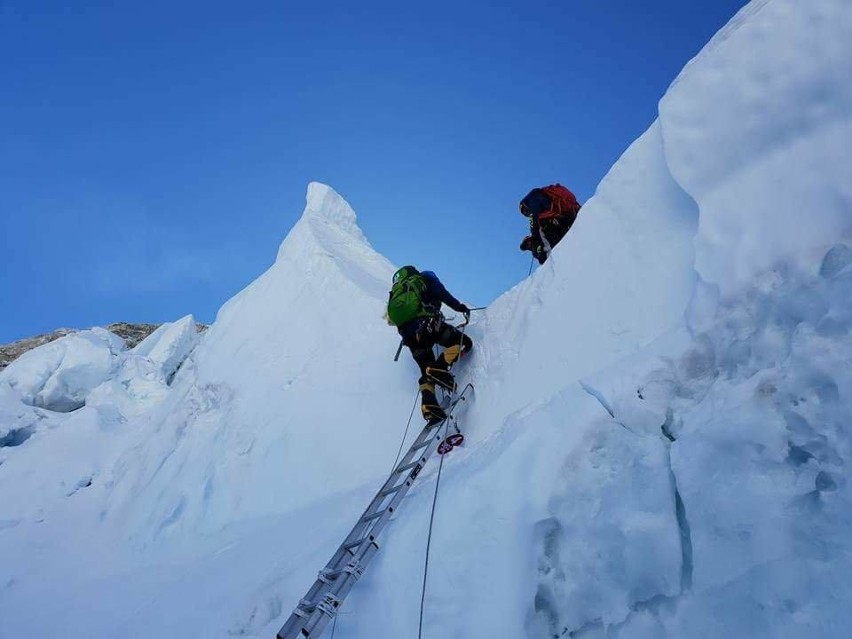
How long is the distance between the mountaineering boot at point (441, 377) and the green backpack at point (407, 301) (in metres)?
0.59

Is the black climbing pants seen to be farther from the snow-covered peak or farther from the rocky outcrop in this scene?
the rocky outcrop

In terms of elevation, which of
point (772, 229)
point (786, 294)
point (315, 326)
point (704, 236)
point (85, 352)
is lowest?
point (786, 294)

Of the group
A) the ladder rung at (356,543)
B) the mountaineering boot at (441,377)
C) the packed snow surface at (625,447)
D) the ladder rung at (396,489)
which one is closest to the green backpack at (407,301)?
the mountaineering boot at (441,377)

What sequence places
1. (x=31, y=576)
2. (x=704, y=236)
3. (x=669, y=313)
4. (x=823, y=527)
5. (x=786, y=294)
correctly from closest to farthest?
1. (x=823, y=527)
2. (x=786, y=294)
3. (x=704, y=236)
4. (x=669, y=313)
5. (x=31, y=576)

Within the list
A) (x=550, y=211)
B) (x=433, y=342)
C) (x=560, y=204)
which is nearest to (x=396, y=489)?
(x=433, y=342)

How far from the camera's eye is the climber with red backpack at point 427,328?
5.14 m

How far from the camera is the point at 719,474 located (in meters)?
2.39

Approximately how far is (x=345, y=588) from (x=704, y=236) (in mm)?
3160

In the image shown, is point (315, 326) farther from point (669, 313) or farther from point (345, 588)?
point (669, 313)

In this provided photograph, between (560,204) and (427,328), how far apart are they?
2632 millimetres

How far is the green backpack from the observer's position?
5273mm

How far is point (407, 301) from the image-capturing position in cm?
529

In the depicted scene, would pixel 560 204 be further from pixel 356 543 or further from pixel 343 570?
pixel 343 570

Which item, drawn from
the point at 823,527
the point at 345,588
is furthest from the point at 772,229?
the point at 345,588
